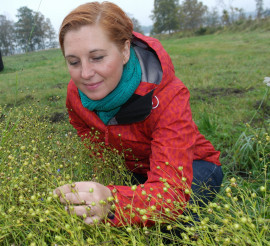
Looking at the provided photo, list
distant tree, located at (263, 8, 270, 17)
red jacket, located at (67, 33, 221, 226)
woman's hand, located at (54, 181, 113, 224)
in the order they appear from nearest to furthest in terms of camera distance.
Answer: woman's hand, located at (54, 181, 113, 224)
red jacket, located at (67, 33, 221, 226)
distant tree, located at (263, 8, 270, 17)

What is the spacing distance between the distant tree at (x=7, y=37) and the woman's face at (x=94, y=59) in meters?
43.5

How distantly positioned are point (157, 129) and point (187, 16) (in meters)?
54.6

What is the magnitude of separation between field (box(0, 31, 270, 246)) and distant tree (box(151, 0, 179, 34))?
35.4 m

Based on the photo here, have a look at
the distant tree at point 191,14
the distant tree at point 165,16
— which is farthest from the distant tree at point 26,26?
the distant tree at point 191,14

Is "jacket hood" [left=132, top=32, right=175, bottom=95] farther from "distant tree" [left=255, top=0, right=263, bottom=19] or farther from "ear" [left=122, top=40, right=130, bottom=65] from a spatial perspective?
"distant tree" [left=255, top=0, right=263, bottom=19]

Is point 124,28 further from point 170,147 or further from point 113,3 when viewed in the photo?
point 170,147

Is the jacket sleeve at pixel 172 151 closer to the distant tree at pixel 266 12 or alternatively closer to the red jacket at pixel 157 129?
the red jacket at pixel 157 129

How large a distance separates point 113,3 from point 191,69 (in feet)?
21.6

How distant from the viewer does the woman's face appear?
179 centimetres

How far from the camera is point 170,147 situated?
1.78 meters

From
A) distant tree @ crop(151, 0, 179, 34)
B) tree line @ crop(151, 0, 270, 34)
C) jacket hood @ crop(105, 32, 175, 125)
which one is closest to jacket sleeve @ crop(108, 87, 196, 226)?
jacket hood @ crop(105, 32, 175, 125)

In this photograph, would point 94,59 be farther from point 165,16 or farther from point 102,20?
point 165,16

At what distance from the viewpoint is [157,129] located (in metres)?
1.95

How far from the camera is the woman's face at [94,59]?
179 centimetres
